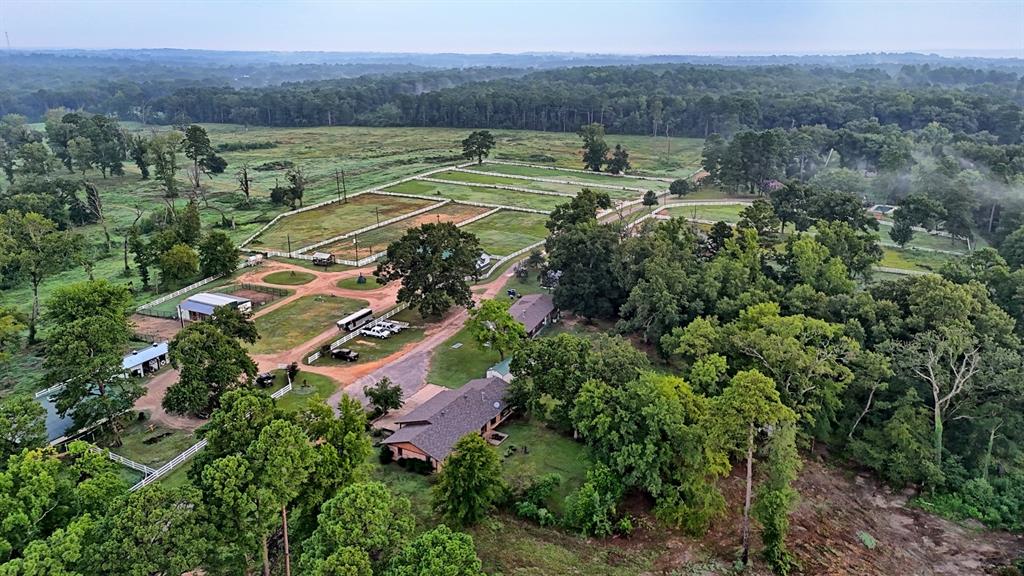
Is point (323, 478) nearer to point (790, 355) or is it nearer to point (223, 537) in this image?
point (223, 537)

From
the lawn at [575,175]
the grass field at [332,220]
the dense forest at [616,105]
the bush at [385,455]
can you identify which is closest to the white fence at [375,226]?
the grass field at [332,220]

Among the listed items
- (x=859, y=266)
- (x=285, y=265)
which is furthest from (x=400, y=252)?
(x=859, y=266)

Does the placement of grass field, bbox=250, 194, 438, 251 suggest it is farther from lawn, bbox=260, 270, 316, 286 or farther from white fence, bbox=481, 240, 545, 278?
white fence, bbox=481, 240, 545, 278

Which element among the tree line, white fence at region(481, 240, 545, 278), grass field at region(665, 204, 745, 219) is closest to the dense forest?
the tree line

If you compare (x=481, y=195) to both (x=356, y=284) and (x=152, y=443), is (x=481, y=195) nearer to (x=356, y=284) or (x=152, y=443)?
(x=356, y=284)

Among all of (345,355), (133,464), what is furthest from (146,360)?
(345,355)
